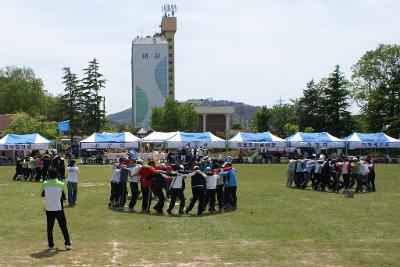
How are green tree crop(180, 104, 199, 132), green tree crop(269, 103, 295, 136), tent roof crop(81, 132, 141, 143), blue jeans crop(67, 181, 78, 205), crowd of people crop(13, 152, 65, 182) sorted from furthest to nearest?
green tree crop(269, 103, 295, 136) → green tree crop(180, 104, 199, 132) → tent roof crop(81, 132, 141, 143) → crowd of people crop(13, 152, 65, 182) → blue jeans crop(67, 181, 78, 205)

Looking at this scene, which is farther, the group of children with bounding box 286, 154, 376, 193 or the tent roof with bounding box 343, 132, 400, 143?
the tent roof with bounding box 343, 132, 400, 143

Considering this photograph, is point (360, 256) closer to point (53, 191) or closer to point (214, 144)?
point (53, 191)

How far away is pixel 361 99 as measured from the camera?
2835 inches

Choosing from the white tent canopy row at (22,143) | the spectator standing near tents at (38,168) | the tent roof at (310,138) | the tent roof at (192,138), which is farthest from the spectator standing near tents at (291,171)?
the white tent canopy row at (22,143)

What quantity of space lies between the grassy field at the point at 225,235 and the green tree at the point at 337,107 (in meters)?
49.5

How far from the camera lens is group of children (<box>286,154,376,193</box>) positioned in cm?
2220

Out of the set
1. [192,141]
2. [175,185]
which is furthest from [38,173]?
[192,141]

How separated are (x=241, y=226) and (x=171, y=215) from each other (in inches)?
119

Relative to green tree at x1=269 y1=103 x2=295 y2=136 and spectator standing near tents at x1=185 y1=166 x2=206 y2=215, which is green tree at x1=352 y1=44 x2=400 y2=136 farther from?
spectator standing near tents at x1=185 y1=166 x2=206 y2=215

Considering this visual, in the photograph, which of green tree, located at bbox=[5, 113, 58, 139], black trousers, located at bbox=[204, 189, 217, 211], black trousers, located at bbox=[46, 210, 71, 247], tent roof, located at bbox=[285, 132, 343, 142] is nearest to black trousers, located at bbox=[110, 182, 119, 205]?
black trousers, located at bbox=[204, 189, 217, 211]

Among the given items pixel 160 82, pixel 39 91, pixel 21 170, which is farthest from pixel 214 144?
pixel 160 82

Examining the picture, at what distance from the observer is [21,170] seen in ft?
96.2

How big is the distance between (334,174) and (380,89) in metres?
46.4

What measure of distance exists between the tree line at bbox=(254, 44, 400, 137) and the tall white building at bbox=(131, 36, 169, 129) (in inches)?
2807
